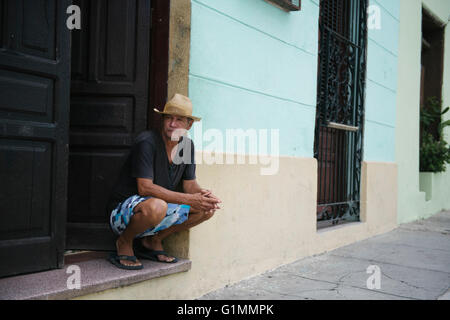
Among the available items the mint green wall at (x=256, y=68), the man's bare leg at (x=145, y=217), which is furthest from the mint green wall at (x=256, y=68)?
the man's bare leg at (x=145, y=217)

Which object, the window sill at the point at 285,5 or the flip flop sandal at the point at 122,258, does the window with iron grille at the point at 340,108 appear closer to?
the window sill at the point at 285,5

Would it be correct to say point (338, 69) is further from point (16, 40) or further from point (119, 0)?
point (16, 40)

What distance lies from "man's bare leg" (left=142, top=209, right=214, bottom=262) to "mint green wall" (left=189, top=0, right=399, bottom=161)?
576 millimetres

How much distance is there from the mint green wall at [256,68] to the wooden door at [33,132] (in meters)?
0.97


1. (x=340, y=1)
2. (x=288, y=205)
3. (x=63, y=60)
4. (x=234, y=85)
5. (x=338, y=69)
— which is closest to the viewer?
(x=63, y=60)

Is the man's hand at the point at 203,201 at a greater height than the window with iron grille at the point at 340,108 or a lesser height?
lesser

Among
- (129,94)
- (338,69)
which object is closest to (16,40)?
(129,94)

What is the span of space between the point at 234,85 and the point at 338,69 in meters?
2.25

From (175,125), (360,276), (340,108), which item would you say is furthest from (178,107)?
(340,108)

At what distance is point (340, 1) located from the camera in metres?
5.95

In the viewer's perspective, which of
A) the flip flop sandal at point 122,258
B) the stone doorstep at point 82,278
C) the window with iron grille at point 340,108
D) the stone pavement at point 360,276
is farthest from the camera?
the window with iron grille at point 340,108

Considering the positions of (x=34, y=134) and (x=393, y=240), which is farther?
(x=393, y=240)

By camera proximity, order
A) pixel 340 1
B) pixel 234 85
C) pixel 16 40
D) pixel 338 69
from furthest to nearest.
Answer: pixel 340 1 < pixel 338 69 < pixel 234 85 < pixel 16 40

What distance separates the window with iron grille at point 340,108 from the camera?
17.5ft
